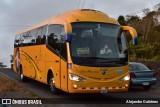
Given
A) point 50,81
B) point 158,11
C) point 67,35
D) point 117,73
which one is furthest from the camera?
point 158,11

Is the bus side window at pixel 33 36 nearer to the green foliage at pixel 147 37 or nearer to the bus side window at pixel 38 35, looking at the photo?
the bus side window at pixel 38 35

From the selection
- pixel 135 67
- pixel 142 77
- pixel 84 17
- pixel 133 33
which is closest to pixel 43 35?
pixel 84 17

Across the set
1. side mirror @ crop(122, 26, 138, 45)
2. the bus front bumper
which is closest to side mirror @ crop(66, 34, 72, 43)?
the bus front bumper

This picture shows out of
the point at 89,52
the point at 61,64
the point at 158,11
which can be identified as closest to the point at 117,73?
the point at 89,52

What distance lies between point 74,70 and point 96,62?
0.90m

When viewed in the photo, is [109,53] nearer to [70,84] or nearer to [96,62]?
[96,62]

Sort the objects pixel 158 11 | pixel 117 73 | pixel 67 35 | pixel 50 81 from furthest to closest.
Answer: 1. pixel 158 11
2. pixel 50 81
3. pixel 117 73
4. pixel 67 35

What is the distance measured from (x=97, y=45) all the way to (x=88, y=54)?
54cm

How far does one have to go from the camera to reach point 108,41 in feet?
47.4

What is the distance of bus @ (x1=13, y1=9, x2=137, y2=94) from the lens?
1388 cm

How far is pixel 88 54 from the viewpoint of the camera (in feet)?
46.1

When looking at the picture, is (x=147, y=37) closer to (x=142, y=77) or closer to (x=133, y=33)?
(x=142, y=77)

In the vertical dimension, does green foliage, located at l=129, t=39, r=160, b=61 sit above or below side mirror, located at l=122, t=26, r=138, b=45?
below

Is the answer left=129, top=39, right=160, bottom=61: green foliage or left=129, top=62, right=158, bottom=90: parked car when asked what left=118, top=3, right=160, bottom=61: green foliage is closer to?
left=129, top=39, right=160, bottom=61: green foliage
